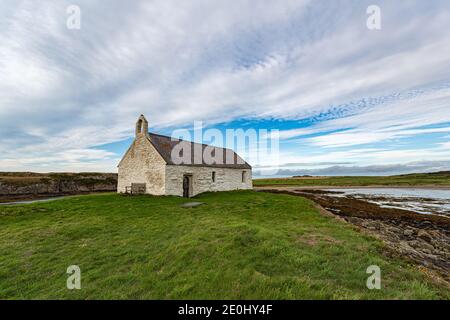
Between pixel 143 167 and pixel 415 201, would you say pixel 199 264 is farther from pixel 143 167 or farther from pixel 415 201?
pixel 415 201

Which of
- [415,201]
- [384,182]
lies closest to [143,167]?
[415,201]

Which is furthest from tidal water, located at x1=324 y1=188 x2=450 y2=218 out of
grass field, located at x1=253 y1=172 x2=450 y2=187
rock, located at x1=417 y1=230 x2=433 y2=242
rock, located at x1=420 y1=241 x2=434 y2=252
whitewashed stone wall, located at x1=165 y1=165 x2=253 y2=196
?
grass field, located at x1=253 y1=172 x2=450 y2=187

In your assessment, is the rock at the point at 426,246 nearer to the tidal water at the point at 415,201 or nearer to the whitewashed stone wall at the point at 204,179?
the tidal water at the point at 415,201

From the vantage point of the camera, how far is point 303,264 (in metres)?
6.16

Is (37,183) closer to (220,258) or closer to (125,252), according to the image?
(125,252)

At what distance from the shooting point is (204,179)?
27.8 meters

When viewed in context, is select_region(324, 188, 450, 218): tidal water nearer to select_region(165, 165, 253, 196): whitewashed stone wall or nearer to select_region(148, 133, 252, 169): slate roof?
select_region(165, 165, 253, 196): whitewashed stone wall

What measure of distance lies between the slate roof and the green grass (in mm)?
13611

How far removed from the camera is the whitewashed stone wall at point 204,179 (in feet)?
76.7

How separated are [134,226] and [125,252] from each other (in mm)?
3946

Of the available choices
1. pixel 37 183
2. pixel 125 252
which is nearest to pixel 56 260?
pixel 125 252

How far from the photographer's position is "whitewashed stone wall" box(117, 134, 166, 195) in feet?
76.0
